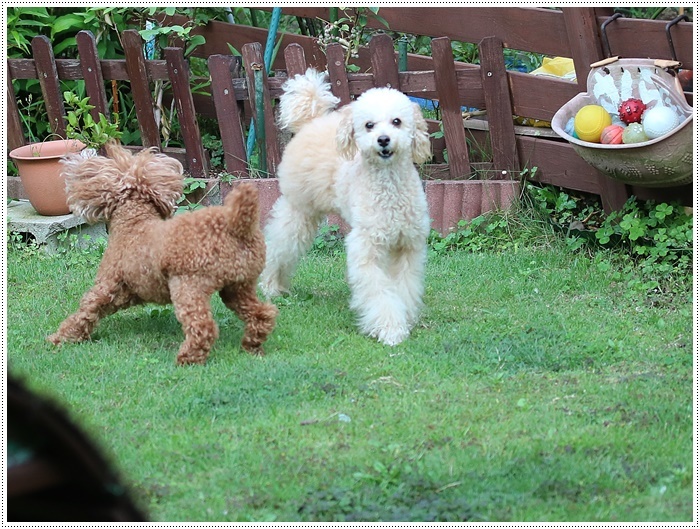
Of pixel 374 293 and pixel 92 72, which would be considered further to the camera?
pixel 92 72

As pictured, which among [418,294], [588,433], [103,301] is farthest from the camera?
[418,294]

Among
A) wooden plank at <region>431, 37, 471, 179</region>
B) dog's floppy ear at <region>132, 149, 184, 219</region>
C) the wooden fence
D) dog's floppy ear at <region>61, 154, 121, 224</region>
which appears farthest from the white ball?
dog's floppy ear at <region>61, 154, 121, 224</region>

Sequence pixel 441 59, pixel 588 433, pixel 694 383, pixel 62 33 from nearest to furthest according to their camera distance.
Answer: pixel 588 433 → pixel 694 383 → pixel 441 59 → pixel 62 33

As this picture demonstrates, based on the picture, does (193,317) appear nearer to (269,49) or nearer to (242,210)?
(242,210)

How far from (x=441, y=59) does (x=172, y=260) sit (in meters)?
2.99

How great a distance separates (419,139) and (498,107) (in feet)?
5.48

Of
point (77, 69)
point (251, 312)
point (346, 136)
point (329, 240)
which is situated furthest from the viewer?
point (77, 69)

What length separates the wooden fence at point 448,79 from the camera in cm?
572

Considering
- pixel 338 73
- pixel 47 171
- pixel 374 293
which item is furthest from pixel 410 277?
pixel 47 171

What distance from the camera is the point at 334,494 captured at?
9.83 feet

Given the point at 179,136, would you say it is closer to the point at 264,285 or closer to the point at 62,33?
the point at 62,33

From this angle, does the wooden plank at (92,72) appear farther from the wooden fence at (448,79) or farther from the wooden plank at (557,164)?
the wooden plank at (557,164)

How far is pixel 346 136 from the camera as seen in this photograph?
193 inches
